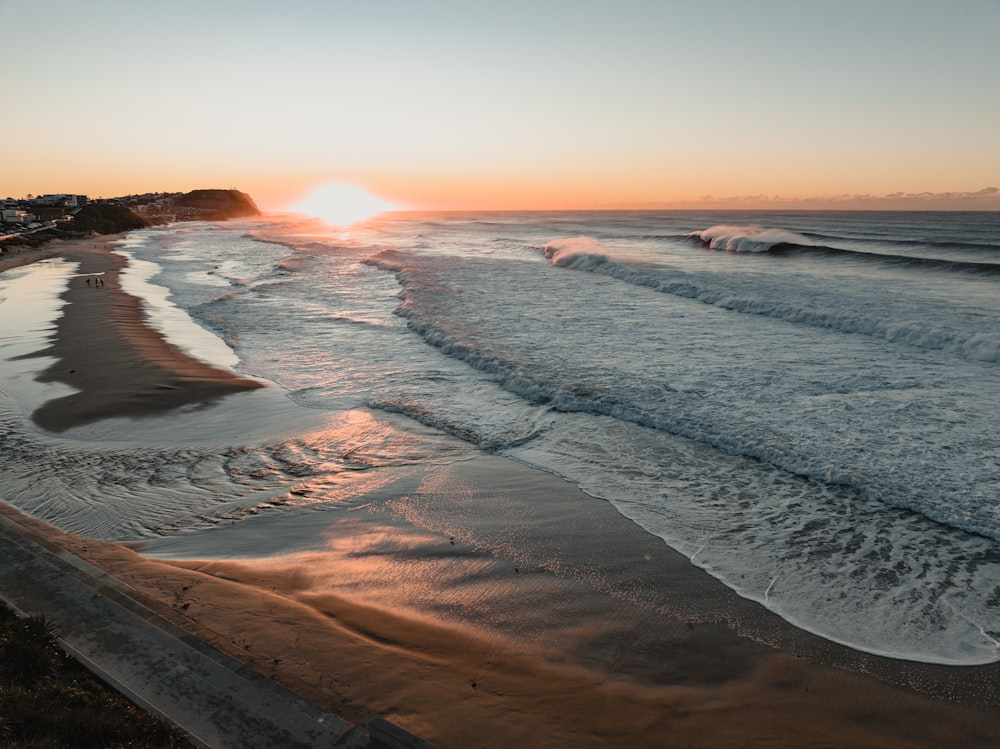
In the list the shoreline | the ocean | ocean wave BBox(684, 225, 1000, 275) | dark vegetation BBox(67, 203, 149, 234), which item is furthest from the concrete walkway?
dark vegetation BBox(67, 203, 149, 234)

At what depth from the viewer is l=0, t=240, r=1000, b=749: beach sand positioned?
159 inches

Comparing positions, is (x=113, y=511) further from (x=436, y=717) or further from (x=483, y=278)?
(x=483, y=278)

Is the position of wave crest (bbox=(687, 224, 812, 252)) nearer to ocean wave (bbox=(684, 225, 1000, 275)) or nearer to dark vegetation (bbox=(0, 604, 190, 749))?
ocean wave (bbox=(684, 225, 1000, 275))

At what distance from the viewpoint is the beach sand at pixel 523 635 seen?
404 cm

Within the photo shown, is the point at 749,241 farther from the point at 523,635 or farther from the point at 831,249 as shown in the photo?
the point at 523,635

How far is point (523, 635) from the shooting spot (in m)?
4.98

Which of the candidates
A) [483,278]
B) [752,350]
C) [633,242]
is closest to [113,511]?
[752,350]

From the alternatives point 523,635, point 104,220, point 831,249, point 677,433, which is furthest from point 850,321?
point 104,220

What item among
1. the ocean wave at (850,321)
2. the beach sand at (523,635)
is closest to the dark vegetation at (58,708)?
the beach sand at (523,635)

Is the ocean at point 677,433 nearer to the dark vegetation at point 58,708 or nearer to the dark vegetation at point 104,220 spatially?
the dark vegetation at point 58,708

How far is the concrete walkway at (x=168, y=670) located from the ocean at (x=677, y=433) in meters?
1.65

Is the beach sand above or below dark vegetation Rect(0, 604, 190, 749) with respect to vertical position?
below

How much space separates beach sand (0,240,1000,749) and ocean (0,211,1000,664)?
0.45m

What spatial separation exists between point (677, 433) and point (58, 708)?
8716 millimetres
